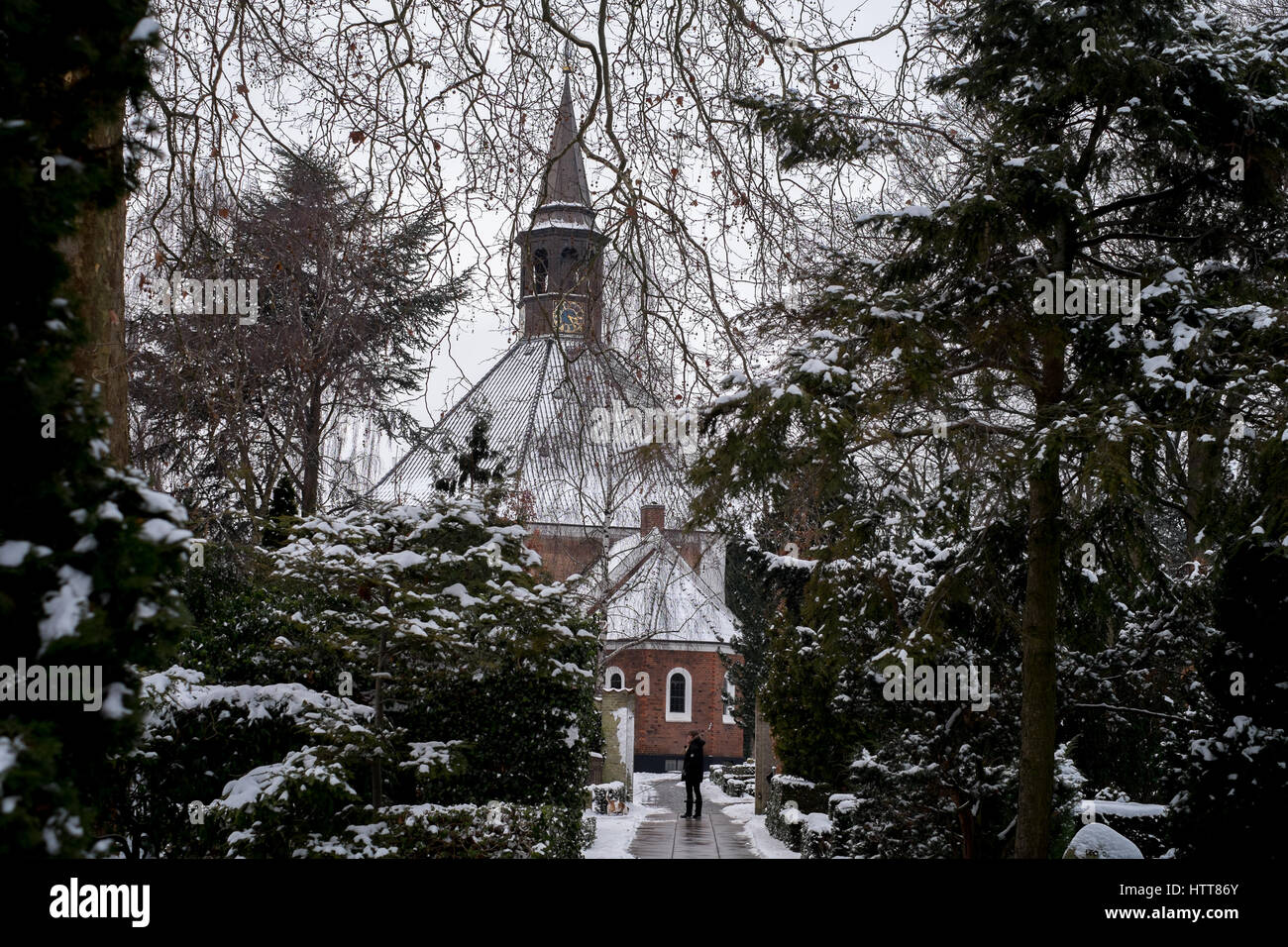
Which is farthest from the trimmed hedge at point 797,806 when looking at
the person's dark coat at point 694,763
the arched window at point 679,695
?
the arched window at point 679,695

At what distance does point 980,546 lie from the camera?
903cm

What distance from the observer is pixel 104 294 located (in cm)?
442

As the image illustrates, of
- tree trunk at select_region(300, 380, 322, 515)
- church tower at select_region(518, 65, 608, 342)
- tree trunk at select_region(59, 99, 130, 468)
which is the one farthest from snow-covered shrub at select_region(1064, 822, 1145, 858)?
tree trunk at select_region(300, 380, 322, 515)

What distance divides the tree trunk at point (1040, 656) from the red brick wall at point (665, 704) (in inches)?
1165

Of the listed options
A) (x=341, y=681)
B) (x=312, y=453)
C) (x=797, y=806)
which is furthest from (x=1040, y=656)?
(x=312, y=453)

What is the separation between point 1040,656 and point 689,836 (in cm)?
906

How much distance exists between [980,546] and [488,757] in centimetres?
601

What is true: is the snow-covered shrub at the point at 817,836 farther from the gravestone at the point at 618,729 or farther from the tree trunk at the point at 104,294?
the gravestone at the point at 618,729

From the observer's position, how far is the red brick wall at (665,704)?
37.7 m

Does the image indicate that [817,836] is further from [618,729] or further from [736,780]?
[736,780]

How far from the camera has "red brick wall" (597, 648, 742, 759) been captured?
1484 inches

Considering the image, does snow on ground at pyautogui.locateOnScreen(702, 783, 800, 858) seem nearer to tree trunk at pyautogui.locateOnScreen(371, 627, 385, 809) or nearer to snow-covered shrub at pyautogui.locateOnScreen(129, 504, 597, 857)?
snow-covered shrub at pyautogui.locateOnScreen(129, 504, 597, 857)
